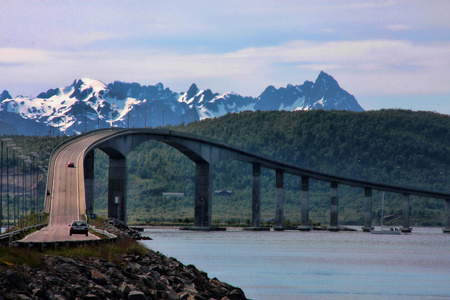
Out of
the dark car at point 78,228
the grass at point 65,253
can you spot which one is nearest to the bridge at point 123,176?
the dark car at point 78,228

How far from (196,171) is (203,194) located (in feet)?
15.0

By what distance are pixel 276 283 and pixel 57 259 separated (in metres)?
20.9

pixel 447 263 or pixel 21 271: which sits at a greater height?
pixel 21 271

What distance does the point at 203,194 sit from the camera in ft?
467

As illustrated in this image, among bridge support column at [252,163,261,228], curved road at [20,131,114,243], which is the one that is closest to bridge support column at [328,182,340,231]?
bridge support column at [252,163,261,228]

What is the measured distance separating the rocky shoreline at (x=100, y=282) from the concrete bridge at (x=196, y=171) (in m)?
51.9

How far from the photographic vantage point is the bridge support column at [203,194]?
464 feet

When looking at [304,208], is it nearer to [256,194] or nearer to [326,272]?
[256,194]

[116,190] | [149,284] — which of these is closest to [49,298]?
[149,284]

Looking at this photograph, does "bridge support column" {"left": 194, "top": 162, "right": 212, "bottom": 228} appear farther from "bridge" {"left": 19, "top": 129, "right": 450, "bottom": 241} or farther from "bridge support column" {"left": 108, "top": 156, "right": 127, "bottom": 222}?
"bridge support column" {"left": 108, "top": 156, "right": 127, "bottom": 222}

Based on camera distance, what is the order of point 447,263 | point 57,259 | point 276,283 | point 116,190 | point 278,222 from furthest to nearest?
1. point 278,222
2. point 116,190
3. point 447,263
4. point 276,283
5. point 57,259

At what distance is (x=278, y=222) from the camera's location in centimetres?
16050

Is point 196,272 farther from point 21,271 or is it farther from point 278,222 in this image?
point 278,222

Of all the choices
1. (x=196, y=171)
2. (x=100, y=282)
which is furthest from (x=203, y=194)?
(x=100, y=282)
